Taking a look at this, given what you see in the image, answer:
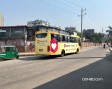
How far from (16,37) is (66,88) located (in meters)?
36.8

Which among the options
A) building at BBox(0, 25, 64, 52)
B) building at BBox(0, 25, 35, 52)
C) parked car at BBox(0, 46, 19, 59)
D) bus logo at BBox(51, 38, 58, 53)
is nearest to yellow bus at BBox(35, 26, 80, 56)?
bus logo at BBox(51, 38, 58, 53)

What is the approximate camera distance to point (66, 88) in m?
10.2

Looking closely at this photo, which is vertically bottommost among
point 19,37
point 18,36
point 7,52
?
point 7,52

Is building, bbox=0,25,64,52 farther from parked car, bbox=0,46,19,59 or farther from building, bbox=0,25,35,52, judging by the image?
parked car, bbox=0,46,19,59

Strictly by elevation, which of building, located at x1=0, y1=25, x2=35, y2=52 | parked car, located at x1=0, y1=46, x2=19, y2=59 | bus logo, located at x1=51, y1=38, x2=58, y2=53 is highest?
building, located at x1=0, y1=25, x2=35, y2=52

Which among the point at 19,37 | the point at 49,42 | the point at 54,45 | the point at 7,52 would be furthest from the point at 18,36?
the point at 7,52

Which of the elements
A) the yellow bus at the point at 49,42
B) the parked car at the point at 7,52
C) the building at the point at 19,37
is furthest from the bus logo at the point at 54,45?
the building at the point at 19,37

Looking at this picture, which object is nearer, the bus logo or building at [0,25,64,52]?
the bus logo

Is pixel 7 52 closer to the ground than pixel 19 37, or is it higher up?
closer to the ground

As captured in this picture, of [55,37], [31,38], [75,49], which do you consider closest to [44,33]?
[55,37]

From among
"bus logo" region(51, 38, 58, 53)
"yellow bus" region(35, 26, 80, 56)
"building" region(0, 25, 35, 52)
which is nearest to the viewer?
"yellow bus" region(35, 26, 80, 56)

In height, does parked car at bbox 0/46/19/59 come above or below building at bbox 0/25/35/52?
below

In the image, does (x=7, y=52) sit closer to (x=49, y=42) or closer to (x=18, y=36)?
(x=49, y=42)

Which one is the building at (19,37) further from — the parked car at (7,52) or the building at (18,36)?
the parked car at (7,52)
